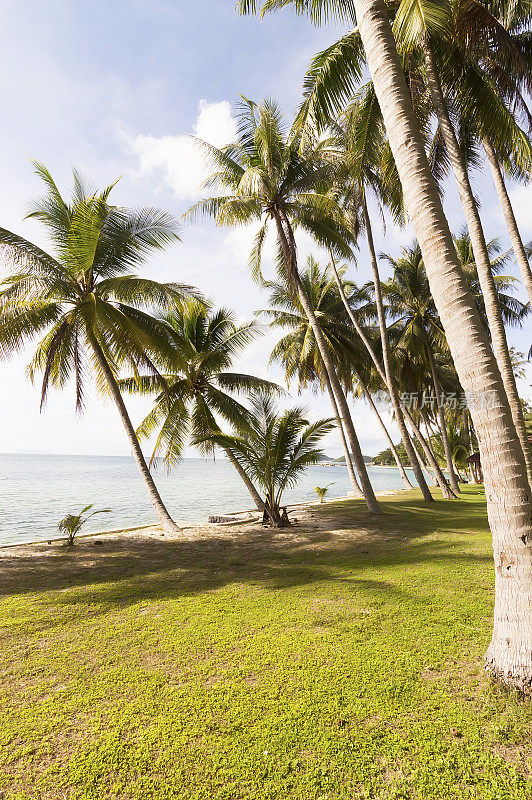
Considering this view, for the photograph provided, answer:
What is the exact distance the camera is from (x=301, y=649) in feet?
12.7

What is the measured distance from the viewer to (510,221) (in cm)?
951

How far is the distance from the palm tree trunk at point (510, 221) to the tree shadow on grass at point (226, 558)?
5.87 metres

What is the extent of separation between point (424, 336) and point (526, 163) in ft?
37.0

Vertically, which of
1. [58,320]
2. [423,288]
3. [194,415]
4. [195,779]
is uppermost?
[423,288]

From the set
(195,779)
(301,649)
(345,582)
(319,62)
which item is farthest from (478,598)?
(319,62)

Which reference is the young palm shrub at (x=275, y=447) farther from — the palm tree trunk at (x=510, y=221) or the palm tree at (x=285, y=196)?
the palm tree trunk at (x=510, y=221)

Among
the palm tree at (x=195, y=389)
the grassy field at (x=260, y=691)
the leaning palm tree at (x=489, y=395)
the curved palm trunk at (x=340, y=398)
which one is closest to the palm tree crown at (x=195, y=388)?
the palm tree at (x=195, y=389)

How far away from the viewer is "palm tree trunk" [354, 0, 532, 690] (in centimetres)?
306

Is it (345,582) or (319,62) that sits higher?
(319,62)

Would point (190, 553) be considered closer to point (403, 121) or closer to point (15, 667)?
point (15, 667)

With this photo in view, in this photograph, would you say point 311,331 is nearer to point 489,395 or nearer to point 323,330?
point 323,330

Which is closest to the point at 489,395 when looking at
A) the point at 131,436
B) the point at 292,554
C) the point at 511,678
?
the point at 511,678

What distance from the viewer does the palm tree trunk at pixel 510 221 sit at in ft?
30.5

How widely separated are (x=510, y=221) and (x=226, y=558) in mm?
9806
